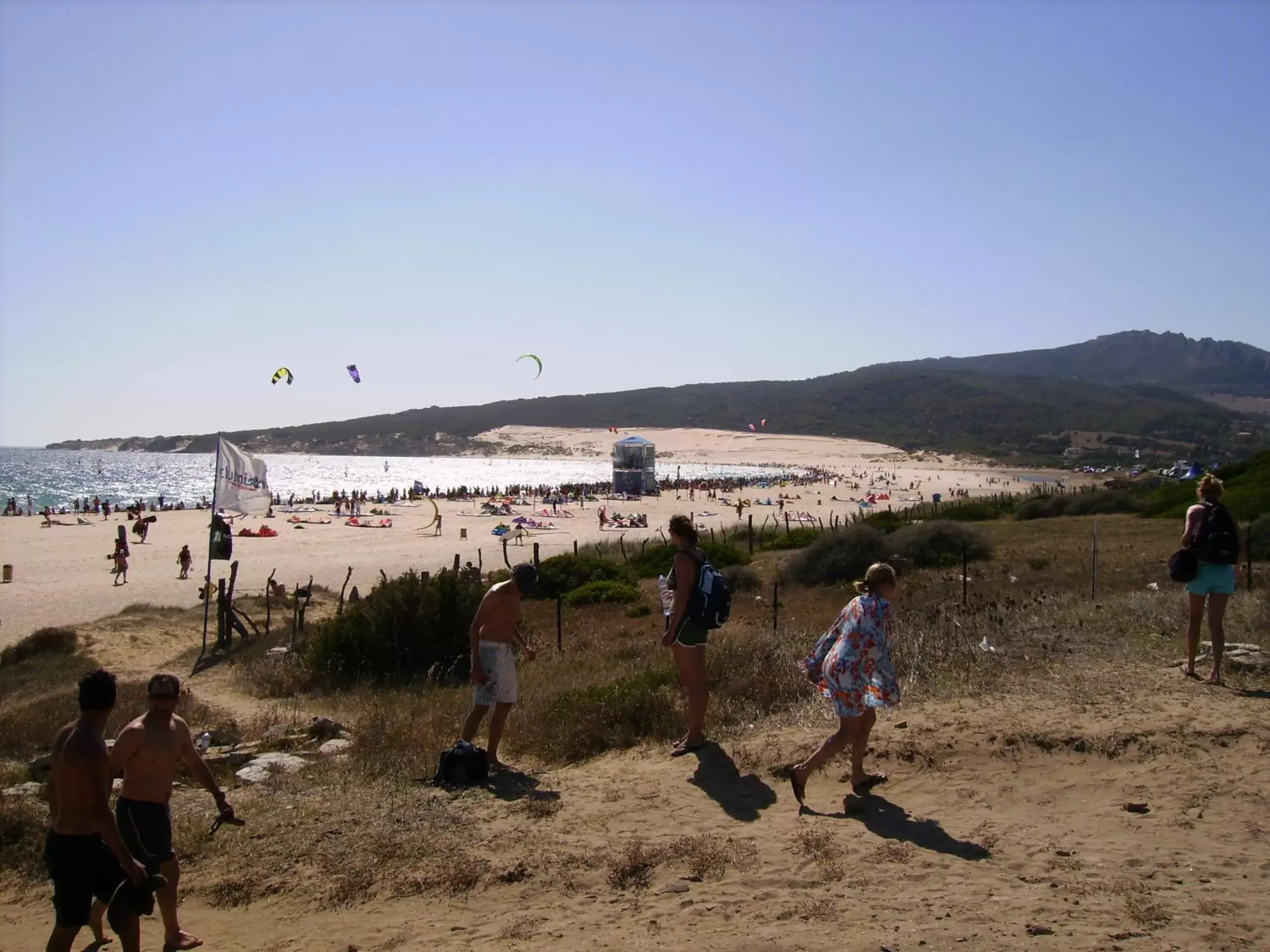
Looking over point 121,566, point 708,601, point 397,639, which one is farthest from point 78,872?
point 121,566

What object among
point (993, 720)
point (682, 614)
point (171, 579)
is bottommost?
point (171, 579)

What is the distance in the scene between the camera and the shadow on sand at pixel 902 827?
458 centimetres

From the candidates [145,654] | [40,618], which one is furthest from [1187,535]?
[40,618]

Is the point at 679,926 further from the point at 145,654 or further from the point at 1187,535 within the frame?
the point at 145,654

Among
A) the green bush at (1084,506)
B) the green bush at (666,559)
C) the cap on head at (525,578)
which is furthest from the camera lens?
the green bush at (1084,506)

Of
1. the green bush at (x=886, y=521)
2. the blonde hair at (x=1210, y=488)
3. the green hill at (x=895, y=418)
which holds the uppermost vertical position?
the green hill at (x=895, y=418)

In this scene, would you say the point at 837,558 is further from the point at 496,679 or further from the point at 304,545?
the point at 304,545

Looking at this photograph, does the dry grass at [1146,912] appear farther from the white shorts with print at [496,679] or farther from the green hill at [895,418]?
the green hill at [895,418]

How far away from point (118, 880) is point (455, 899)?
4.78 ft

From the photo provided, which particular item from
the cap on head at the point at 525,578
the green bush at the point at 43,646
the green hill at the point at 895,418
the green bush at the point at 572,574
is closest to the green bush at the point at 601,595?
the green bush at the point at 572,574

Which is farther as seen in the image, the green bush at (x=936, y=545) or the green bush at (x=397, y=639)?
the green bush at (x=936, y=545)

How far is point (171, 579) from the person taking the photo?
26.1 meters

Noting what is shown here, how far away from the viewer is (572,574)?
20.2m

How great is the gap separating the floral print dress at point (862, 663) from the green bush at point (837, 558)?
1326 cm
